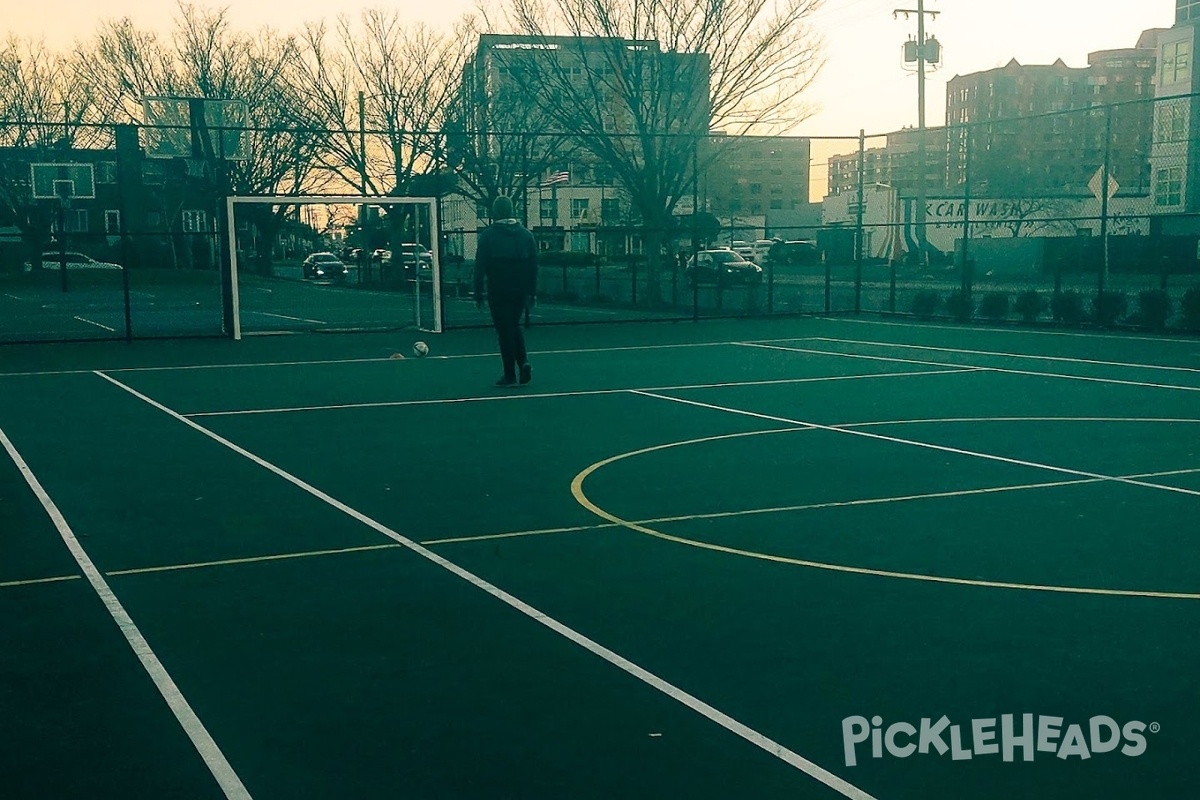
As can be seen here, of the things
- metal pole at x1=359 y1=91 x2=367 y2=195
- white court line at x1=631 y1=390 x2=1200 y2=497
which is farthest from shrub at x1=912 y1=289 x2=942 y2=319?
white court line at x1=631 y1=390 x2=1200 y2=497

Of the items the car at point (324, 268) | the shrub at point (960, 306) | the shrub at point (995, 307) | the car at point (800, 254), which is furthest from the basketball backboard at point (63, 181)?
the car at point (800, 254)

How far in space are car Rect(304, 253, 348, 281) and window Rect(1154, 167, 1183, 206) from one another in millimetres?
38647

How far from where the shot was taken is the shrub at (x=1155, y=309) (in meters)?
21.7

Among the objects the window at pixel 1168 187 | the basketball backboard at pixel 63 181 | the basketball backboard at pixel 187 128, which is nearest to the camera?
the basketball backboard at pixel 187 128

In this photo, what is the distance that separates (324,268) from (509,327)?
48.1 metres

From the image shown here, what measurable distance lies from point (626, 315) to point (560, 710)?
25625 mm

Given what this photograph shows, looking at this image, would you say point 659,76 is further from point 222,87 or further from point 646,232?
point 222,87

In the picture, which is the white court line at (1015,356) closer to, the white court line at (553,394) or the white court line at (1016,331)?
the white court line at (553,394)

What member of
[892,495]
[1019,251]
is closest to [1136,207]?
[1019,251]

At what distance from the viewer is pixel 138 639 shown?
17.5ft

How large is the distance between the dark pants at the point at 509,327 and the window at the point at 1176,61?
6615 centimetres

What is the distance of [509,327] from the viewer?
14.4m

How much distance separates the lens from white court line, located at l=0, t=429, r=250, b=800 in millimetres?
3952

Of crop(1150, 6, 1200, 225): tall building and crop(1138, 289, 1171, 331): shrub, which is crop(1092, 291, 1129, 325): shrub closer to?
crop(1138, 289, 1171, 331): shrub
